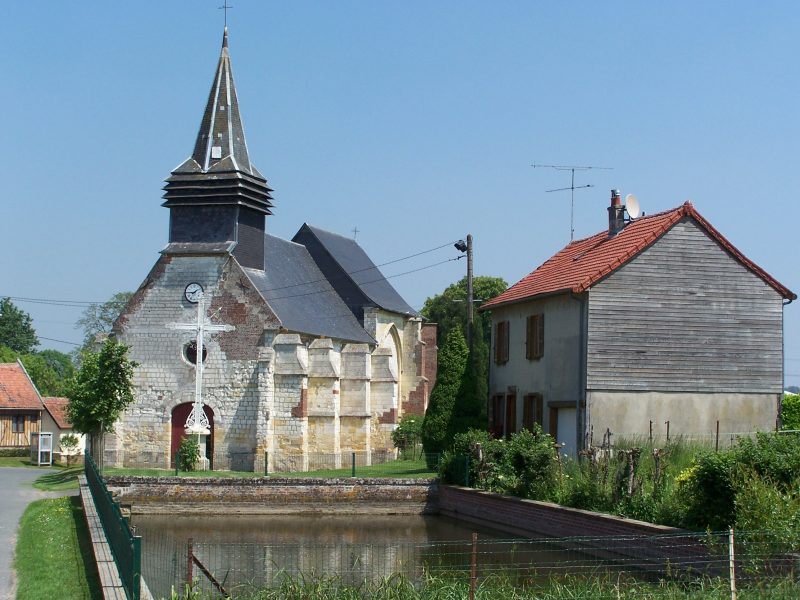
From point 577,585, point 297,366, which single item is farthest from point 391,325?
point 577,585

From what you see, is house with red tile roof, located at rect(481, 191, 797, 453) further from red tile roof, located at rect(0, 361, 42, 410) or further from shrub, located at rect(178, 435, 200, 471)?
red tile roof, located at rect(0, 361, 42, 410)

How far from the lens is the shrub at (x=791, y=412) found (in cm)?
2966

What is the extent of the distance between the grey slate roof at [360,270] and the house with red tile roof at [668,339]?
19.2m

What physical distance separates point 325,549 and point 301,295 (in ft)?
72.8

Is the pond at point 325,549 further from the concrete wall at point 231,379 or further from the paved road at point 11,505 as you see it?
the concrete wall at point 231,379

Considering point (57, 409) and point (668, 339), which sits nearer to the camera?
point (668, 339)

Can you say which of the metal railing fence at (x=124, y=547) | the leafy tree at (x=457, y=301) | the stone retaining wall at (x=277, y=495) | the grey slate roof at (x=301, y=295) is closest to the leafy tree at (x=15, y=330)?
the leafy tree at (x=457, y=301)

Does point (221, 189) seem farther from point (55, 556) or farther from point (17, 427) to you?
point (55, 556)

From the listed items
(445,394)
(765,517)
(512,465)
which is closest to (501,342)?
(445,394)

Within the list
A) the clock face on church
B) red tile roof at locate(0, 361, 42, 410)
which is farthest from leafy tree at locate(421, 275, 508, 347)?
the clock face on church

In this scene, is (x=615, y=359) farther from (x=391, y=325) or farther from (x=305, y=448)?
(x=391, y=325)

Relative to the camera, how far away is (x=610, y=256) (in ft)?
92.3

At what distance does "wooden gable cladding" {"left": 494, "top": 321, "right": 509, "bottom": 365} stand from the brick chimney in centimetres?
485

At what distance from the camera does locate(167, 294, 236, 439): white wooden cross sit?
36844mm
